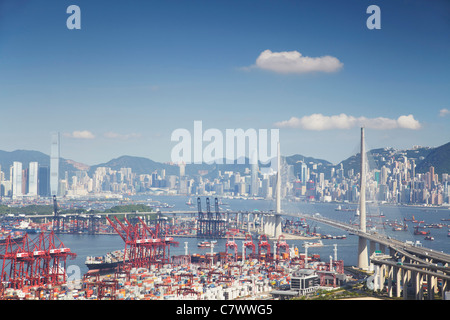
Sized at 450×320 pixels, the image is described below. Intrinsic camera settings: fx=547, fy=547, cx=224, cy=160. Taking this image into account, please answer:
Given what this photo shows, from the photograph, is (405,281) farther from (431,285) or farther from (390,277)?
(431,285)

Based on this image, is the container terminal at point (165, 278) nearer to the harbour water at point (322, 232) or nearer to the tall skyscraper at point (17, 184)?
the harbour water at point (322, 232)

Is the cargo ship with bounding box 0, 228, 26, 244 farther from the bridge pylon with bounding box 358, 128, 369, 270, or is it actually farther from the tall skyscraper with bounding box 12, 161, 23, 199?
the bridge pylon with bounding box 358, 128, 369, 270

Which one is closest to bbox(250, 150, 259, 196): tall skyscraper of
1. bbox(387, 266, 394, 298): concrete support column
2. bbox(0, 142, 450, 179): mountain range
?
bbox(0, 142, 450, 179): mountain range

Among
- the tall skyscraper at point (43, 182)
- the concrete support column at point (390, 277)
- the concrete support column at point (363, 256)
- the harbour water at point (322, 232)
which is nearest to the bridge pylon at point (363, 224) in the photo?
the concrete support column at point (363, 256)

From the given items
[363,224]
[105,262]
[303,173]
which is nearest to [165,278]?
[105,262]
